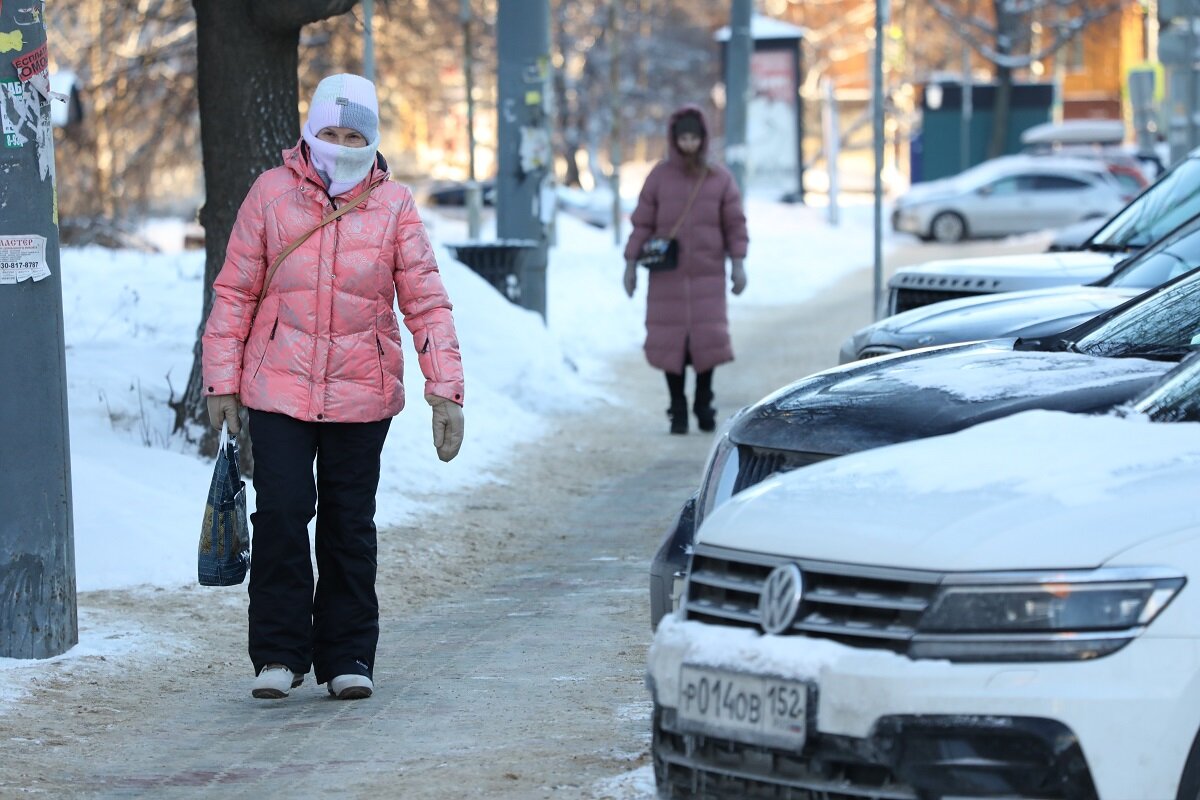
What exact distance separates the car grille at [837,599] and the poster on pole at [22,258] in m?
3.01

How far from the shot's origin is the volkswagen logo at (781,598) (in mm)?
3639

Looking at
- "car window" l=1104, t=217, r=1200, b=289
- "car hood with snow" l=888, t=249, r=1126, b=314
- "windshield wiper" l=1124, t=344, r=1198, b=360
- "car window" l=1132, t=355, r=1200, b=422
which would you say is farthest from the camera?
"car hood with snow" l=888, t=249, r=1126, b=314

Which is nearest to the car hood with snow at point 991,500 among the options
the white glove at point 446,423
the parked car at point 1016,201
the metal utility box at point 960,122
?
the white glove at point 446,423

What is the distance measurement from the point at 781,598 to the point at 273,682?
2333mm

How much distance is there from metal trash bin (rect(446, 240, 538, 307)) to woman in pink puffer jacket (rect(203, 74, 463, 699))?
8797mm

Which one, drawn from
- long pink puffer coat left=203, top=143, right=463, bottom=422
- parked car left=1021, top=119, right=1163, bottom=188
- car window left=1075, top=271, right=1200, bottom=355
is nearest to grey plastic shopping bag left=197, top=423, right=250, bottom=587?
long pink puffer coat left=203, top=143, right=463, bottom=422

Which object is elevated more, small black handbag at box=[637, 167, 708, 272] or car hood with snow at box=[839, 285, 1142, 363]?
small black handbag at box=[637, 167, 708, 272]

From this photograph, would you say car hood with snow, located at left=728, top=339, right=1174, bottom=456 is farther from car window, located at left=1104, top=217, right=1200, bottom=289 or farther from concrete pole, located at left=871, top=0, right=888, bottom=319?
concrete pole, located at left=871, top=0, right=888, bottom=319

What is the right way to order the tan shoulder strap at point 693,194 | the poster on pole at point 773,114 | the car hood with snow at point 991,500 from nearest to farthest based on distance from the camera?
the car hood with snow at point 991,500 < the tan shoulder strap at point 693,194 < the poster on pole at point 773,114

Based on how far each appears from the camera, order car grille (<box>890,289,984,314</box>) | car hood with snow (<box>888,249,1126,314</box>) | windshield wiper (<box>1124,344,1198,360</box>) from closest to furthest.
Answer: windshield wiper (<box>1124,344,1198,360</box>)
car hood with snow (<box>888,249,1126,314</box>)
car grille (<box>890,289,984,314</box>)

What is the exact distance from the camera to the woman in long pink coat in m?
11.3

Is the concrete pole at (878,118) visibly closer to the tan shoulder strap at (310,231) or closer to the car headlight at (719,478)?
the tan shoulder strap at (310,231)

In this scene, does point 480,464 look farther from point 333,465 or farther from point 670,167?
point 333,465

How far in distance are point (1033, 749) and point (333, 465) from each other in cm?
273
